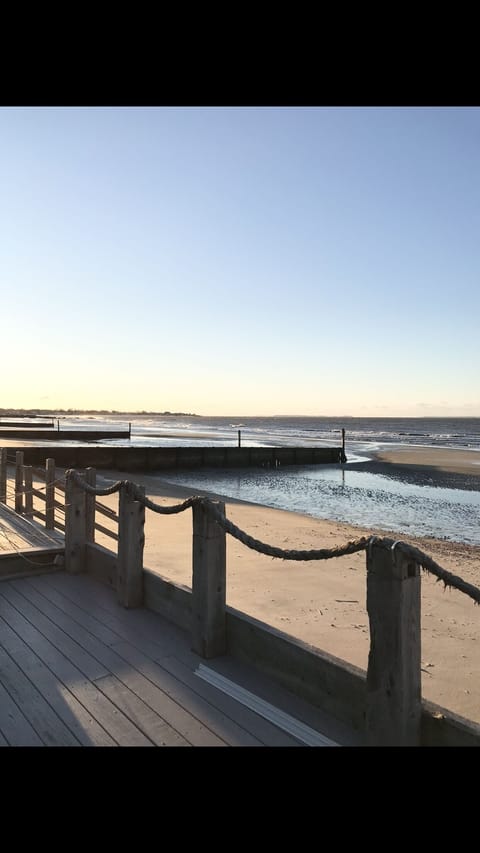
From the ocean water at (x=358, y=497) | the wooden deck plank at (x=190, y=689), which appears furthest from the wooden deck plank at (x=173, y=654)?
the ocean water at (x=358, y=497)

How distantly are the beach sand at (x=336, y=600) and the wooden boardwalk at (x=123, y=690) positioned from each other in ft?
6.01

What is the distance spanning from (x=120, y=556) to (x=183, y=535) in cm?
570

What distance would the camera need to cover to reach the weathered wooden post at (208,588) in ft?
12.6

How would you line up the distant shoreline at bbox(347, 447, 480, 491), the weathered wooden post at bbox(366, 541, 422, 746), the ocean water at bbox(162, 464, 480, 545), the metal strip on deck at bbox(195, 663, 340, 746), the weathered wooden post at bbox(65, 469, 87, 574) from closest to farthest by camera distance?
the weathered wooden post at bbox(366, 541, 422, 746) < the metal strip on deck at bbox(195, 663, 340, 746) < the weathered wooden post at bbox(65, 469, 87, 574) < the ocean water at bbox(162, 464, 480, 545) < the distant shoreline at bbox(347, 447, 480, 491)

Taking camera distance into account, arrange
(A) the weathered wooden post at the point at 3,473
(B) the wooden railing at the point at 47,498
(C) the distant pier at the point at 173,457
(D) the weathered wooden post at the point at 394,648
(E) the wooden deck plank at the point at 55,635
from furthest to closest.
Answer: (C) the distant pier at the point at 173,457 → (A) the weathered wooden post at the point at 3,473 → (B) the wooden railing at the point at 47,498 → (E) the wooden deck plank at the point at 55,635 → (D) the weathered wooden post at the point at 394,648

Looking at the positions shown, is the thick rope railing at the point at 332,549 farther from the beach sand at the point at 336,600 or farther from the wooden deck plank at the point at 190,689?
the beach sand at the point at 336,600

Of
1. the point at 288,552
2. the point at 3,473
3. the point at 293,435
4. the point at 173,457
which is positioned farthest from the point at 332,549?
the point at 293,435

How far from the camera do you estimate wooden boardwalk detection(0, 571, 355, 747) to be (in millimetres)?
2910

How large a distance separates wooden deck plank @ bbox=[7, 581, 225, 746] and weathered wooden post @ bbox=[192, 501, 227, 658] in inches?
19.3

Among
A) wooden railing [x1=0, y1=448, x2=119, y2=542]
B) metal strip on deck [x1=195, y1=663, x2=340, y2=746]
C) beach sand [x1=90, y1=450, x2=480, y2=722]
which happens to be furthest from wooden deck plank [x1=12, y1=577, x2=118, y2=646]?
beach sand [x1=90, y1=450, x2=480, y2=722]

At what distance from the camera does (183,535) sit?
10609 millimetres

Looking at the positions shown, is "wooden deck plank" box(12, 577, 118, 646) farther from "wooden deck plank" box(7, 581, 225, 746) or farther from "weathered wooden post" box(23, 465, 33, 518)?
"weathered wooden post" box(23, 465, 33, 518)
